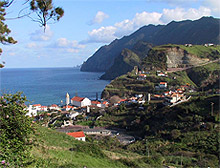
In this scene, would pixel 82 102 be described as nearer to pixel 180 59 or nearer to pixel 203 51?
pixel 180 59

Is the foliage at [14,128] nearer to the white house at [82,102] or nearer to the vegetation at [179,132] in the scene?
the vegetation at [179,132]

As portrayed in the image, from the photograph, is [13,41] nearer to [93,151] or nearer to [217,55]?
[93,151]

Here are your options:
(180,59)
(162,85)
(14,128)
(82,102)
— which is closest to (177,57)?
(180,59)

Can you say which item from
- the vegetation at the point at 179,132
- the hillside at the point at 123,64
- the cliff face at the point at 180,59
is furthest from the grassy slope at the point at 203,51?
the vegetation at the point at 179,132

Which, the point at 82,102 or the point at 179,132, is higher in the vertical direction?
the point at 179,132

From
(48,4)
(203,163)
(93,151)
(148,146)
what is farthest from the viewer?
(148,146)

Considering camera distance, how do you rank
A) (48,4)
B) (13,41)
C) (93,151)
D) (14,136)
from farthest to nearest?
(93,151)
(13,41)
(48,4)
(14,136)

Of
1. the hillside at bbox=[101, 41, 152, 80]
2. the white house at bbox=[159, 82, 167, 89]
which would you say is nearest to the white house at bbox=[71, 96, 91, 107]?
the white house at bbox=[159, 82, 167, 89]

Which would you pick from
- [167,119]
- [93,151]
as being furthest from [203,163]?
[167,119]
